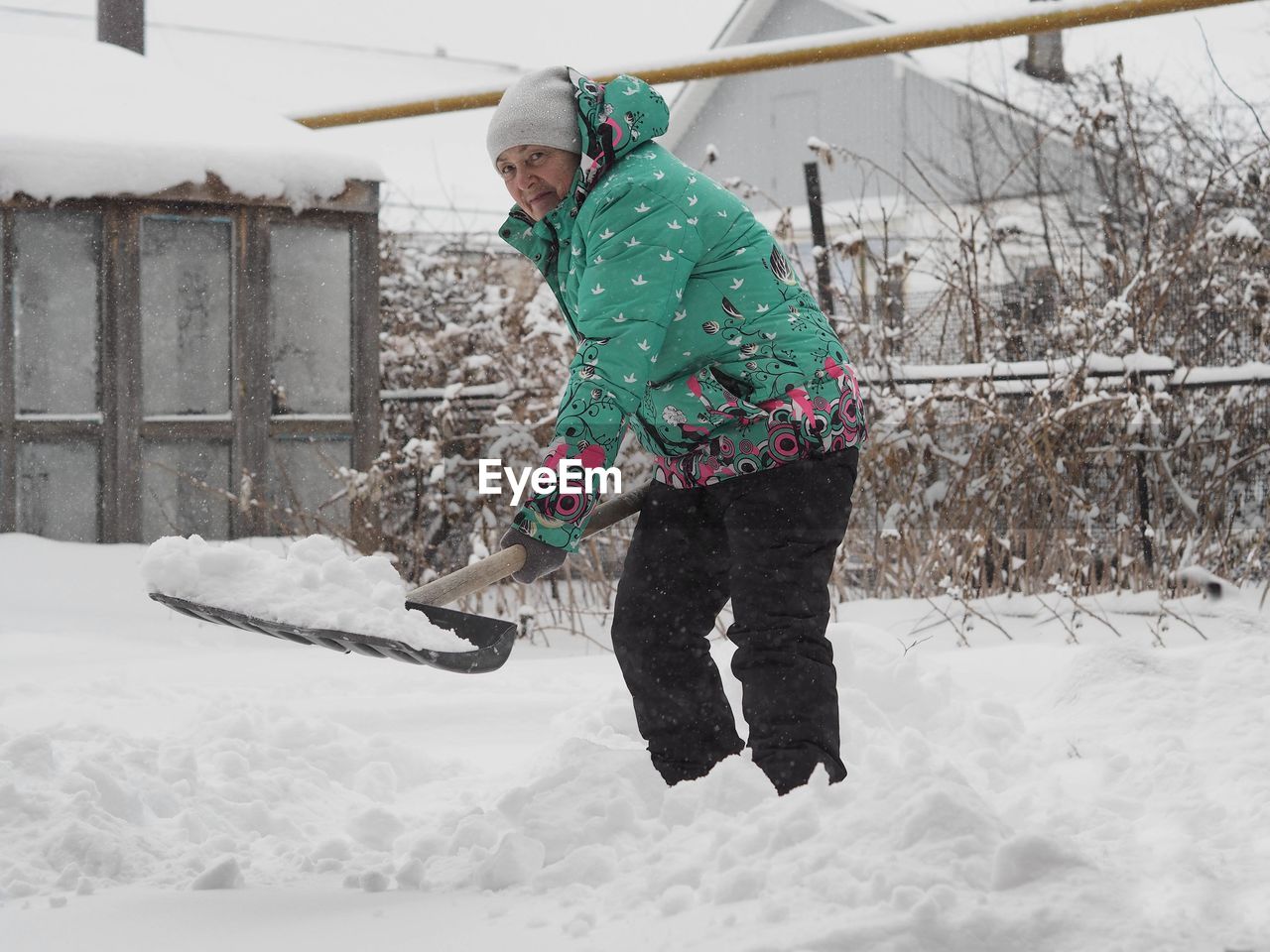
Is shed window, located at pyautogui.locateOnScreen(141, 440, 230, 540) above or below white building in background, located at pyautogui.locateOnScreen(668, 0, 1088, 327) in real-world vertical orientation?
below

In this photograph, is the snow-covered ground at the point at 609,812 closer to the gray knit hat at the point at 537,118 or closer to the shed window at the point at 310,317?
the gray knit hat at the point at 537,118

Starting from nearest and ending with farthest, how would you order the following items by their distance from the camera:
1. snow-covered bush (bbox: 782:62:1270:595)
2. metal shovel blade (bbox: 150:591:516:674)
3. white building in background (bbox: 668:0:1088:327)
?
metal shovel blade (bbox: 150:591:516:674) < snow-covered bush (bbox: 782:62:1270:595) < white building in background (bbox: 668:0:1088:327)

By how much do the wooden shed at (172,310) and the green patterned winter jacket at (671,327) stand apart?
138 inches

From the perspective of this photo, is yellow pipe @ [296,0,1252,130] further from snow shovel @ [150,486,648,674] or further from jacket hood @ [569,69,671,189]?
snow shovel @ [150,486,648,674]

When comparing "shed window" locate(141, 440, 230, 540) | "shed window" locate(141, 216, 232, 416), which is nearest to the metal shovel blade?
"shed window" locate(141, 440, 230, 540)

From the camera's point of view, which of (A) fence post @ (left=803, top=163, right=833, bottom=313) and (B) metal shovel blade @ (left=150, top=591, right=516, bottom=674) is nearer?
(B) metal shovel blade @ (left=150, top=591, right=516, bottom=674)

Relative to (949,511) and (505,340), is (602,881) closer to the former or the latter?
(949,511)

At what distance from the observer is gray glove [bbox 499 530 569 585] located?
226 cm

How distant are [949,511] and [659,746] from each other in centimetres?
299

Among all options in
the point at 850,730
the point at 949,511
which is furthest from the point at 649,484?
the point at 949,511

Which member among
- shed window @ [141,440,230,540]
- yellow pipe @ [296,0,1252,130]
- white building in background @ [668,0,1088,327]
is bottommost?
shed window @ [141,440,230,540]

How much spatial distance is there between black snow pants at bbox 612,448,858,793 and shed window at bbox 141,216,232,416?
4.07 metres

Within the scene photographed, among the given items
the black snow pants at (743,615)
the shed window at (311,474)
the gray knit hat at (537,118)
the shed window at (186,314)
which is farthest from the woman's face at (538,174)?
the shed window at (186,314)

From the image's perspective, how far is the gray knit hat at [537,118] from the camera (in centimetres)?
246
